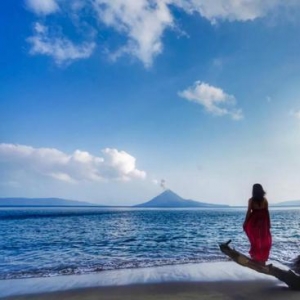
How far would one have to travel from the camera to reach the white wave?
10.4 meters

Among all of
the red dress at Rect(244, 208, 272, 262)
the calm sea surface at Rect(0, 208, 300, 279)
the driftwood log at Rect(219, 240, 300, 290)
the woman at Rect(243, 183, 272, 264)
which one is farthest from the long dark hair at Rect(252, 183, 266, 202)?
the calm sea surface at Rect(0, 208, 300, 279)

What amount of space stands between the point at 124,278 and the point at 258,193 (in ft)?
19.4

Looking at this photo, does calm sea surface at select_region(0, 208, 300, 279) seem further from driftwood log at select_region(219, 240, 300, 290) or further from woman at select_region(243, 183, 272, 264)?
driftwood log at select_region(219, 240, 300, 290)

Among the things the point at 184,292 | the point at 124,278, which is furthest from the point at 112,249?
the point at 184,292

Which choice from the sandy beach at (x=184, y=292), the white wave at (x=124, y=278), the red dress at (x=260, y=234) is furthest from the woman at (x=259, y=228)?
the white wave at (x=124, y=278)

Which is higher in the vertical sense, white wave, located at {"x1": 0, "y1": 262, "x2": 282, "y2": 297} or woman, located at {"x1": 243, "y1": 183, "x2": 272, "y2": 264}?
woman, located at {"x1": 243, "y1": 183, "x2": 272, "y2": 264}

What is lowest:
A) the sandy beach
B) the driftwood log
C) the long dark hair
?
the sandy beach

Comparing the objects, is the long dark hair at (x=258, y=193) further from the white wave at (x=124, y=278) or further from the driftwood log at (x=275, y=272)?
the white wave at (x=124, y=278)

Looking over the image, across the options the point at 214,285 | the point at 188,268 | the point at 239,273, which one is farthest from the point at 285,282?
the point at 188,268

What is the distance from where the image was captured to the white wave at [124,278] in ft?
34.1

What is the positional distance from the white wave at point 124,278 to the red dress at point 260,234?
1390 mm

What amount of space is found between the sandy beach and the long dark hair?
2591 millimetres

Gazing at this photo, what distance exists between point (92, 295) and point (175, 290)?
2476mm

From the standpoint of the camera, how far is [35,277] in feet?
41.7
